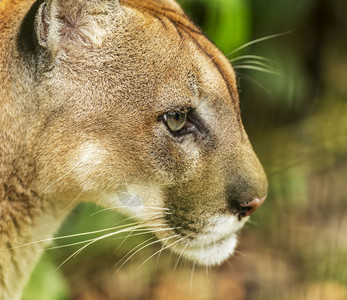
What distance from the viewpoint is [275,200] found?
19.8 ft

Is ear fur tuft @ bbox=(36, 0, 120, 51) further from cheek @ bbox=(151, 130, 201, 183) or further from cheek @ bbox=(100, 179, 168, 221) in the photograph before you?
cheek @ bbox=(100, 179, 168, 221)

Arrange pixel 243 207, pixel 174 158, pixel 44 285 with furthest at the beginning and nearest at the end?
pixel 44 285, pixel 243 207, pixel 174 158

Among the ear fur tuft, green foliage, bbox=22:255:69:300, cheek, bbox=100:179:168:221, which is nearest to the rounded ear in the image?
the ear fur tuft

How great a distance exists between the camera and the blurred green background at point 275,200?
555 cm

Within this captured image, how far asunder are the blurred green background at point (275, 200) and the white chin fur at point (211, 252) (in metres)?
0.76

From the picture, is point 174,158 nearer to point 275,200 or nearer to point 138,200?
point 138,200

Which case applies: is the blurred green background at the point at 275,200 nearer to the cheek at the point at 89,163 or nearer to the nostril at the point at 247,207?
the nostril at the point at 247,207

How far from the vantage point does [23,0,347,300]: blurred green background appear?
555 centimetres

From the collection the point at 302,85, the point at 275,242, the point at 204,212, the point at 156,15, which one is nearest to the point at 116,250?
the point at 275,242

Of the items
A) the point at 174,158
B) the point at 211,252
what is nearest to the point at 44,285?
the point at 211,252

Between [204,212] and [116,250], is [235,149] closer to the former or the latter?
[204,212]

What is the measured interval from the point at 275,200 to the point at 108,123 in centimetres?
314

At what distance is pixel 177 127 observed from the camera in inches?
132

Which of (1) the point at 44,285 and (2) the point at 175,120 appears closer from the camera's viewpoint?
(2) the point at 175,120
